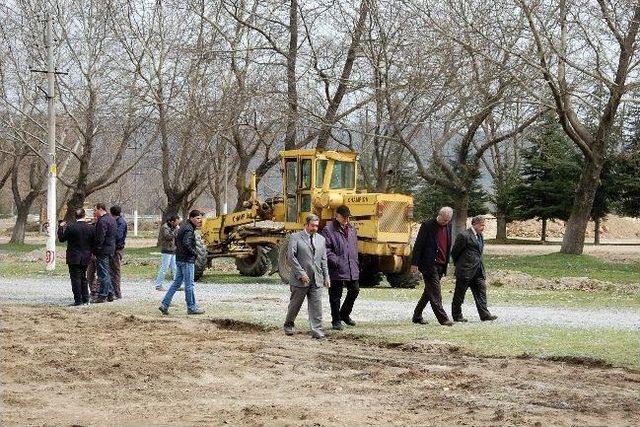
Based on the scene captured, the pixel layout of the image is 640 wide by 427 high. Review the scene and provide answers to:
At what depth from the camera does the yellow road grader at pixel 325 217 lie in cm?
2600

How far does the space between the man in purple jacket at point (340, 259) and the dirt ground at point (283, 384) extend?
3.20ft

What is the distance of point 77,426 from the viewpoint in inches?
364

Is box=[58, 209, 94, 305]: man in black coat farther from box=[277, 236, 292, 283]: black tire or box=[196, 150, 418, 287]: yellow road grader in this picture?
box=[277, 236, 292, 283]: black tire

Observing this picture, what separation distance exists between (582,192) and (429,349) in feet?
76.8

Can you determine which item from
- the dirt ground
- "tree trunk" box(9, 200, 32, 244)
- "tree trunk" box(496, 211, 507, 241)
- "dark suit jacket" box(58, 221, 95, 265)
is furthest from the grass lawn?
"tree trunk" box(9, 200, 32, 244)

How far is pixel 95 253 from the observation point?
20.8 metres

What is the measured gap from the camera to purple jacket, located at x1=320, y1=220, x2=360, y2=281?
16234 mm

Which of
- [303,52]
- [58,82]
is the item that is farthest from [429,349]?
[58,82]

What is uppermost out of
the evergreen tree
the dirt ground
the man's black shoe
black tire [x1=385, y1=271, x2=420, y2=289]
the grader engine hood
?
the evergreen tree

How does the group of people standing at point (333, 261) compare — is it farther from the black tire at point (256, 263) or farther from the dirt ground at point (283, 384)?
the black tire at point (256, 263)

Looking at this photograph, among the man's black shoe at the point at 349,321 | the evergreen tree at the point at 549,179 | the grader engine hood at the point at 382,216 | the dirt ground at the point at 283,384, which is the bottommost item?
the dirt ground at the point at 283,384

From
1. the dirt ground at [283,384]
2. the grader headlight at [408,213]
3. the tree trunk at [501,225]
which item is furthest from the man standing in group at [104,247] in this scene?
the tree trunk at [501,225]

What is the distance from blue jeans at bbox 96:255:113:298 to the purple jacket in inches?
241

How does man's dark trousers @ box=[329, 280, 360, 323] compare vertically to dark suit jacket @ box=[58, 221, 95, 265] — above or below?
below
